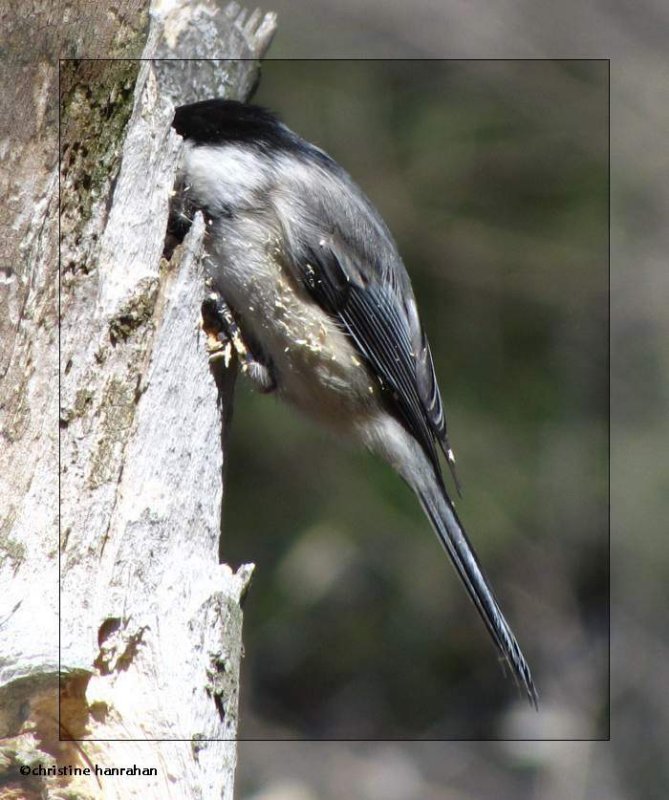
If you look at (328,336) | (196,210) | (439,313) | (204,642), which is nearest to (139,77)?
(196,210)

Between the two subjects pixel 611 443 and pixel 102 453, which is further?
pixel 611 443

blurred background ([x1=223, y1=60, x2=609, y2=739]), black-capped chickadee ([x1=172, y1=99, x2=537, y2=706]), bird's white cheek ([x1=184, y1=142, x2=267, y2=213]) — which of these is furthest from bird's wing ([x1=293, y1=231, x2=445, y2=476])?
blurred background ([x1=223, y1=60, x2=609, y2=739])

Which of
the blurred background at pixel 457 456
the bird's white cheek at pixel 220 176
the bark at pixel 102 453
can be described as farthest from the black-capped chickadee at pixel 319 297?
the blurred background at pixel 457 456

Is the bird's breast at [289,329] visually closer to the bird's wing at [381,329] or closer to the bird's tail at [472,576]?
the bird's wing at [381,329]

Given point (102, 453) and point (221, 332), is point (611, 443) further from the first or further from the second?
point (102, 453)

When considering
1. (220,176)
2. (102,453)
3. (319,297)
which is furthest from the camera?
(319,297)

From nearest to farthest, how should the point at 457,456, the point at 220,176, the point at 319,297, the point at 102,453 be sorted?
the point at 102,453 → the point at 220,176 → the point at 319,297 → the point at 457,456

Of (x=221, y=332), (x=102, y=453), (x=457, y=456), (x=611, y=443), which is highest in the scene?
(x=221, y=332)

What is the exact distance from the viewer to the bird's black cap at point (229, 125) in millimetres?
1567

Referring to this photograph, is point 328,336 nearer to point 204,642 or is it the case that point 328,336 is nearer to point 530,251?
point 204,642

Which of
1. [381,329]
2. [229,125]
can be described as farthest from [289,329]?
[229,125]

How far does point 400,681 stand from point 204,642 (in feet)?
6.28

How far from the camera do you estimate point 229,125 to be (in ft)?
5.26

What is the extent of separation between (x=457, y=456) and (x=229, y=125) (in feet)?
5.35
